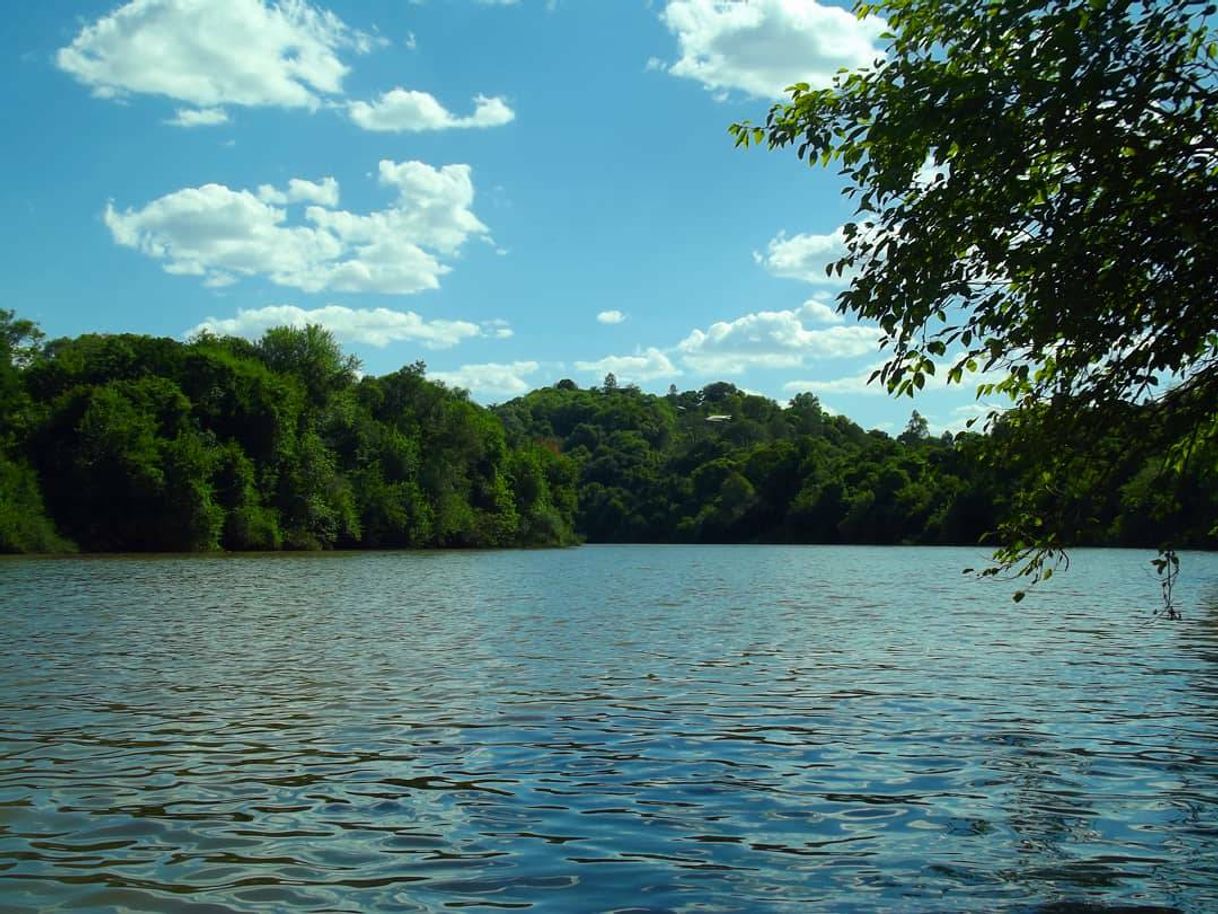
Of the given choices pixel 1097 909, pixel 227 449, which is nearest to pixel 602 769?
pixel 1097 909

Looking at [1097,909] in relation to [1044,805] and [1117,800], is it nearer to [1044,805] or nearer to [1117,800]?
[1044,805]

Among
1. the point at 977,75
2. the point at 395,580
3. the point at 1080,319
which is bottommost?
the point at 395,580

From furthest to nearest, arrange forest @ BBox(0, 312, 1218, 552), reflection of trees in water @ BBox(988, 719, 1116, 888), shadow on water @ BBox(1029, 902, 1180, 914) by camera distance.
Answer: forest @ BBox(0, 312, 1218, 552) → reflection of trees in water @ BBox(988, 719, 1116, 888) → shadow on water @ BBox(1029, 902, 1180, 914)

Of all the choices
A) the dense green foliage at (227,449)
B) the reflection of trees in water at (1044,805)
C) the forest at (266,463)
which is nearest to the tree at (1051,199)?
the reflection of trees in water at (1044,805)

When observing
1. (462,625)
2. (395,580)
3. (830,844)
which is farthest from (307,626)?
(395,580)

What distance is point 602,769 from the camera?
1229cm

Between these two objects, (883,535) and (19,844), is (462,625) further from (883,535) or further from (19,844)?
(883,535)

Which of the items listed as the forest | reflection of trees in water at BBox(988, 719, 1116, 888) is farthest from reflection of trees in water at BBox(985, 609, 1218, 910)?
the forest

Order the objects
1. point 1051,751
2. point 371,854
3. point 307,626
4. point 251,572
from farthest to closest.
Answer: point 251,572, point 307,626, point 1051,751, point 371,854

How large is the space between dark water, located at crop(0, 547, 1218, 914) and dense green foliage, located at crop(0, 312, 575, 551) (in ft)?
194

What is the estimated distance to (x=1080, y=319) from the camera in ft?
35.0

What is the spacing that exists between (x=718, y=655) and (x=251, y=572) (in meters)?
38.8

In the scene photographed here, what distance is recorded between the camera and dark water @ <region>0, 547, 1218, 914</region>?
27.9ft

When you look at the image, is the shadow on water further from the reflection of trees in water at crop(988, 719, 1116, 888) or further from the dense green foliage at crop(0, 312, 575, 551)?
the dense green foliage at crop(0, 312, 575, 551)
